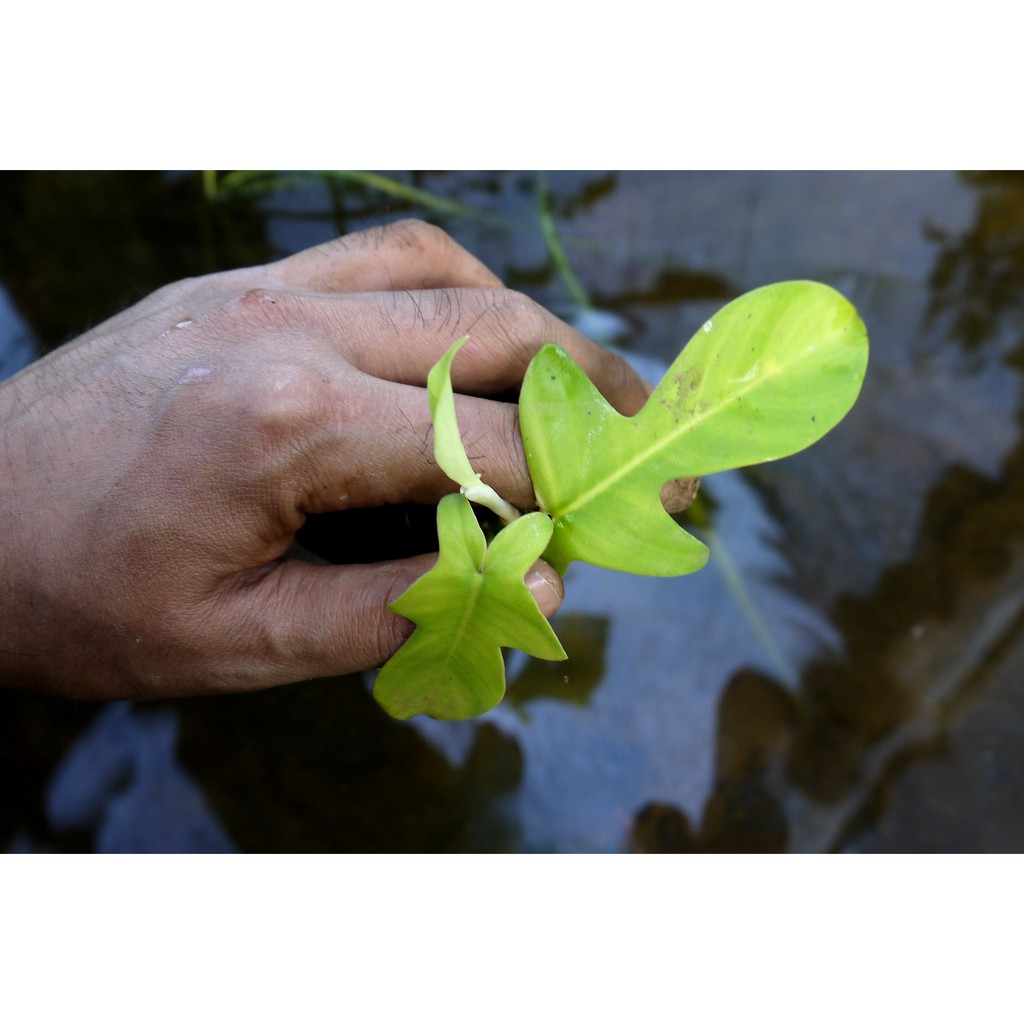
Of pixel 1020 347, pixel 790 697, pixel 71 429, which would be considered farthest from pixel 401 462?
pixel 1020 347

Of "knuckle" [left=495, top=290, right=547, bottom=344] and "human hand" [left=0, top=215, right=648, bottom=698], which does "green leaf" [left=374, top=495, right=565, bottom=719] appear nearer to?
"human hand" [left=0, top=215, right=648, bottom=698]

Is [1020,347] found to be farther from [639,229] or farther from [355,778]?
[355,778]

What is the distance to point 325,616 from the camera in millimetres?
862

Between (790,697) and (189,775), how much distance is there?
1.07 m

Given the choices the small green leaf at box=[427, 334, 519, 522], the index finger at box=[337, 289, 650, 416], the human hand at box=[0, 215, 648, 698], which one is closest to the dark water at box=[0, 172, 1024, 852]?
the human hand at box=[0, 215, 648, 698]

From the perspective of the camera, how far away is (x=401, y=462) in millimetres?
847

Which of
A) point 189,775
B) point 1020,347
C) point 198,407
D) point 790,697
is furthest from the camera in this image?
point 1020,347

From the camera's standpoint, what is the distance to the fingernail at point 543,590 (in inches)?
31.5

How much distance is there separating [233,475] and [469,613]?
298 millimetres

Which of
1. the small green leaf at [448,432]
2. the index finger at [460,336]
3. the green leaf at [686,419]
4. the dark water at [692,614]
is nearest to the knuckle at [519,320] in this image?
the index finger at [460,336]

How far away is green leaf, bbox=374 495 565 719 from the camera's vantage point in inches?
28.5

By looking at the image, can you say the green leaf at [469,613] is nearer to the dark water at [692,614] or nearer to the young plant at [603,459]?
the young plant at [603,459]

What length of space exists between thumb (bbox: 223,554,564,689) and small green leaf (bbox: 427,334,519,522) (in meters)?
0.14

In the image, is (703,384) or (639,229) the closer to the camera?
(703,384)
